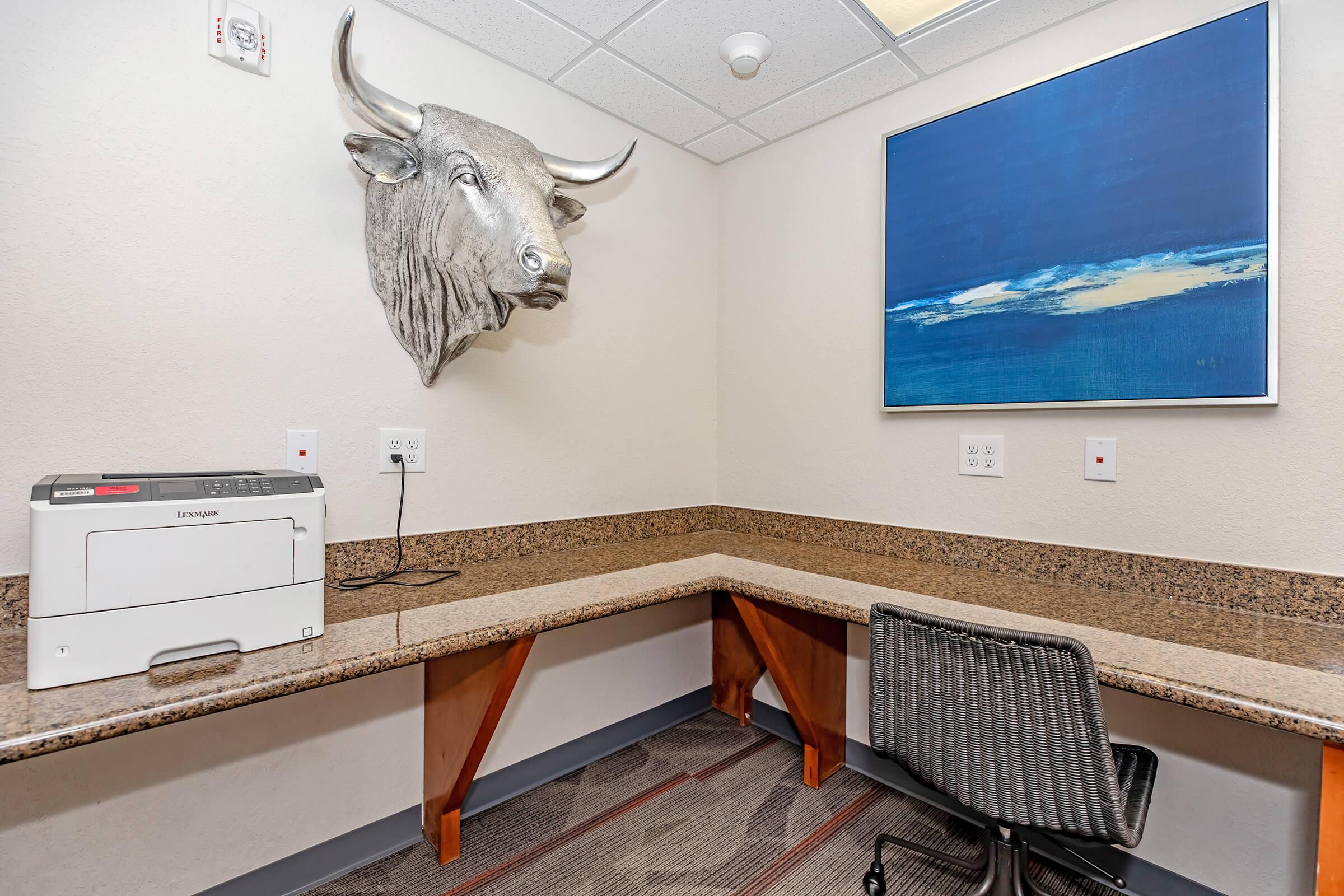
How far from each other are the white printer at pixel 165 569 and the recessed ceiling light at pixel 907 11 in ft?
6.10

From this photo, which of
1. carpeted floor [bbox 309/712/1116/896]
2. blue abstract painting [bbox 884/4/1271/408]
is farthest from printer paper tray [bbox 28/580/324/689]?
blue abstract painting [bbox 884/4/1271/408]

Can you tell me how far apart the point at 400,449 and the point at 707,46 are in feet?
4.89

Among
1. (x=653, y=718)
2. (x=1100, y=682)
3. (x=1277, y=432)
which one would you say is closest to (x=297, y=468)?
(x=653, y=718)

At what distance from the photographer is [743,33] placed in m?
1.78

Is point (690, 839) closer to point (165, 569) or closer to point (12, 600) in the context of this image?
point (165, 569)

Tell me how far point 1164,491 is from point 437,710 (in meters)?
2.02

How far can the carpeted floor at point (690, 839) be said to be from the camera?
159cm

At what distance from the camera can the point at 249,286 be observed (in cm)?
150

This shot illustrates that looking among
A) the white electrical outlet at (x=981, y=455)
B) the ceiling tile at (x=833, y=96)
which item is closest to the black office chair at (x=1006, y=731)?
the white electrical outlet at (x=981, y=455)

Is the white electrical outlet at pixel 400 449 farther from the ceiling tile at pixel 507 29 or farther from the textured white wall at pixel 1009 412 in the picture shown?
the textured white wall at pixel 1009 412

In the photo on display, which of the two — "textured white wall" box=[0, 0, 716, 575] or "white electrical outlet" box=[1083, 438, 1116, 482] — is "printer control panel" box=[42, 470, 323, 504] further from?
"white electrical outlet" box=[1083, 438, 1116, 482]

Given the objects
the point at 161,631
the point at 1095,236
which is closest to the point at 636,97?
the point at 1095,236

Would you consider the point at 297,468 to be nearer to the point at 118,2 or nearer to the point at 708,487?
the point at 118,2

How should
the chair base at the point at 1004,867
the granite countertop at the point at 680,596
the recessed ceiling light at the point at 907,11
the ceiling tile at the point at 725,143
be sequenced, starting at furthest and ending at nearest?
the ceiling tile at the point at 725,143 < the recessed ceiling light at the point at 907,11 < the chair base at the point at 1004,867 < the granite countertop at the point at 680,596
